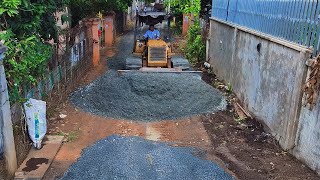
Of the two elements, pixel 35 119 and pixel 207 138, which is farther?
pixel 207 138

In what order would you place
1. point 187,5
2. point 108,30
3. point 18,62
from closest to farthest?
point 18,62
point 108,30
point 187,5

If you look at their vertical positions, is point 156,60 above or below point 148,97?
above

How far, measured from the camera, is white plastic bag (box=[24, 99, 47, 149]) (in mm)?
6266

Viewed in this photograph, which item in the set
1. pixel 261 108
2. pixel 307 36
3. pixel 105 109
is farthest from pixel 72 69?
pixel 307 36

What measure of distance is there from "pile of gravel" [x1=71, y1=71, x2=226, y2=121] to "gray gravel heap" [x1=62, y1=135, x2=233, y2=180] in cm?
230

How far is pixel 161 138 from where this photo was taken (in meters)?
7.48

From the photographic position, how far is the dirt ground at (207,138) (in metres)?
5.92

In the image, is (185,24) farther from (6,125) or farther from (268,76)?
(6,125)

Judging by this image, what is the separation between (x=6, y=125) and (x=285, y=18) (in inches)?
232

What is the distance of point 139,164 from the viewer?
5.64 metres

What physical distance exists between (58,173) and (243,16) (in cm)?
712

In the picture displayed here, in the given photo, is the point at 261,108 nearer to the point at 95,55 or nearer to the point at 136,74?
the point at 136,74

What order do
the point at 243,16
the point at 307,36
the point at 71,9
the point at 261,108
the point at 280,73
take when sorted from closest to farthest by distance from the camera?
the point at 307,36 < the point at 280,73 < the point at 261,108 < the point at 243,16 < the point at 71,9

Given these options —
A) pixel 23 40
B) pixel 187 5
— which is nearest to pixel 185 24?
pixel 187 5
